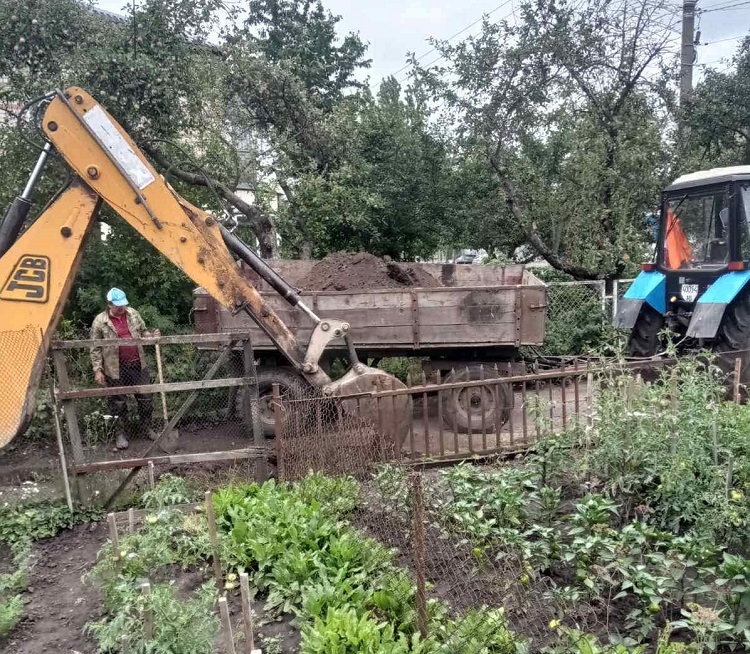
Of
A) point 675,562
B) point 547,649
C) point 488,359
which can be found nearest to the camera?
point 547,649

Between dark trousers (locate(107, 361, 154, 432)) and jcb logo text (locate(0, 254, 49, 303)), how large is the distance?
2.18 metres

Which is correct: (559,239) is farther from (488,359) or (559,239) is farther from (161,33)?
(161,33)

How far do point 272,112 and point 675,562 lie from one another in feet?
31.1

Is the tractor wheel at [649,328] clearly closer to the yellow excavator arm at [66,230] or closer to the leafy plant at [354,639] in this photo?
the yellow excavator arm at [66,230]

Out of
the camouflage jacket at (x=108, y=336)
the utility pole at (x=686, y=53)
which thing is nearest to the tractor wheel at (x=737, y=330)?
the utility pole at (x=686, y=53)

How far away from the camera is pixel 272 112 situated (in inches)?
411

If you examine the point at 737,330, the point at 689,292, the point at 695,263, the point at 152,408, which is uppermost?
the point at 695,263

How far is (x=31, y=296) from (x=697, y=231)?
7.43 m

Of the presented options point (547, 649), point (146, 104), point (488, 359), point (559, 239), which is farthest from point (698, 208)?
point (146, 104)

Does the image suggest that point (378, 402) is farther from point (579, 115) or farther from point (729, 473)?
point (579, 115)

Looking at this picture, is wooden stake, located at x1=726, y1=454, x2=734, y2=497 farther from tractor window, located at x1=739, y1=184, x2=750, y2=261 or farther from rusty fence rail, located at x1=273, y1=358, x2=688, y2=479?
tractor window, located at x1=739, y1=184, x2=750, y2=261

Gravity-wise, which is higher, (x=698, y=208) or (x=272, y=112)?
(x=272, y=112)

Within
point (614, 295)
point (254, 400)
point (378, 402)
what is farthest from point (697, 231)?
point (254, 400)

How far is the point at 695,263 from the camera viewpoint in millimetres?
7613
